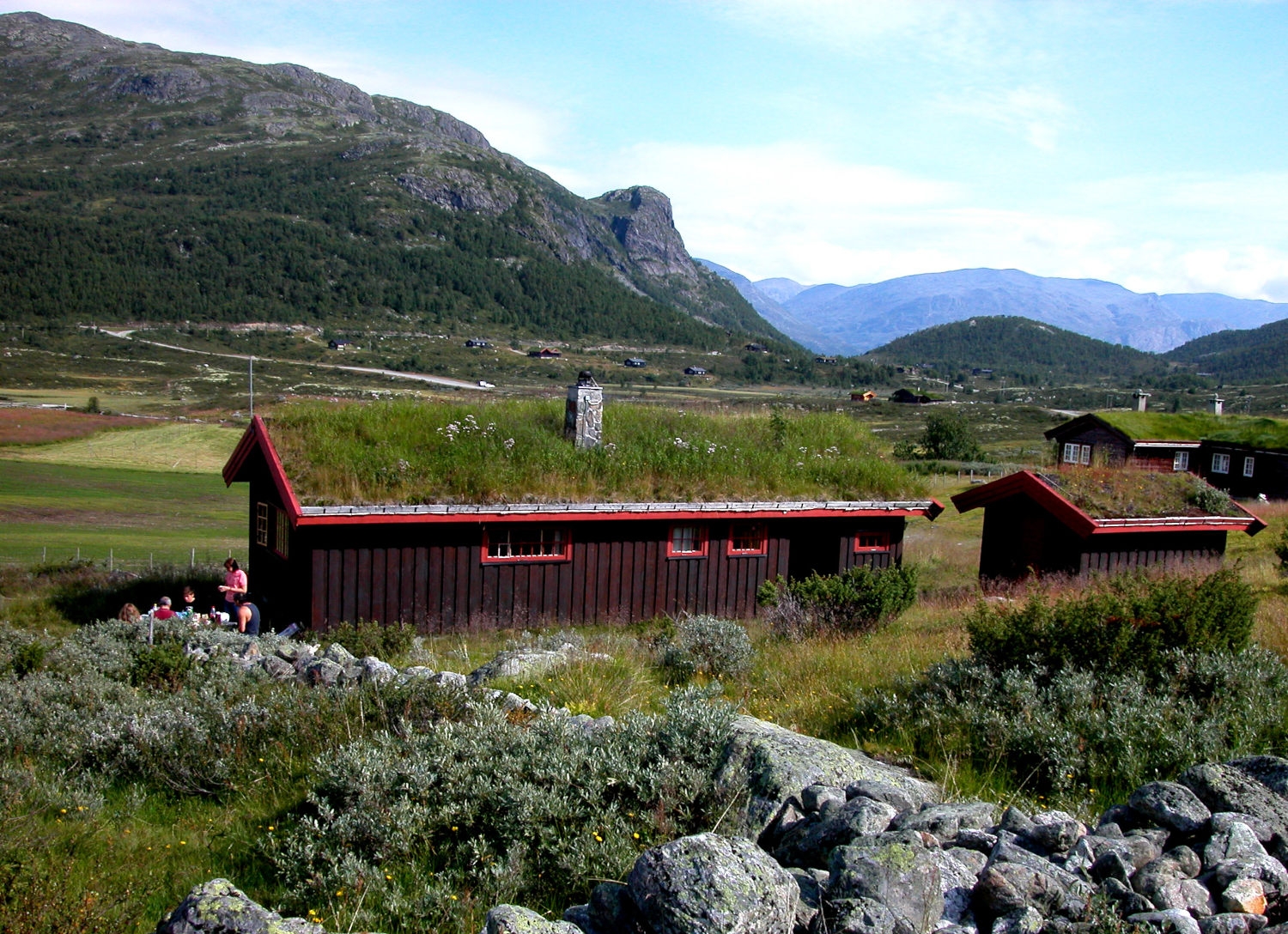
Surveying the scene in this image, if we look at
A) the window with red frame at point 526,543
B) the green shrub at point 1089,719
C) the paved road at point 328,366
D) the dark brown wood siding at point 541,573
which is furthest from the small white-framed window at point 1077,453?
the paved road at point 328,366

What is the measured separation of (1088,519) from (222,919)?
55.6ft

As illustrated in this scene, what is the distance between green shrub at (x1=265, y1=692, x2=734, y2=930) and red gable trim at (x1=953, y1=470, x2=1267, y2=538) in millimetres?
14442

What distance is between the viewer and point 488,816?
180 inches

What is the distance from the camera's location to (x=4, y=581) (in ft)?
71.8

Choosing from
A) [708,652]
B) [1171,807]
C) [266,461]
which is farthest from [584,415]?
[1171,807]

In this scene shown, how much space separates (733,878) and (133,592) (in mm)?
19362

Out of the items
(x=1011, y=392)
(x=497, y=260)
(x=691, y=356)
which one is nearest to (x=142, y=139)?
(x=497, y=260)

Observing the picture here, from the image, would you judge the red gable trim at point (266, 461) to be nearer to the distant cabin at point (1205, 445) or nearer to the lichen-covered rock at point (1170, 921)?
the lichen-covered rock at point (1170, 921)

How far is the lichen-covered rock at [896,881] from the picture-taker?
3.59 meters

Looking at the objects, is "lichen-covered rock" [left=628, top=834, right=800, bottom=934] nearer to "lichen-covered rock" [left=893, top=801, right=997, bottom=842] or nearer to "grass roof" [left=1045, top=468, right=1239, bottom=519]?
"lichen-covered rock" [left=893, top=801, right=997, bottom=842]

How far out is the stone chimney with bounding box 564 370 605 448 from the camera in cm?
1673

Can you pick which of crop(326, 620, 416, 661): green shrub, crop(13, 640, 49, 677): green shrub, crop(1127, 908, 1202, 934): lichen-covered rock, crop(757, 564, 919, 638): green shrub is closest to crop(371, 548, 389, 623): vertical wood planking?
crop(326, 620, 416, 661): green shrub

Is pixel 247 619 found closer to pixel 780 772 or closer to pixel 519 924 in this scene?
pixel 780 772

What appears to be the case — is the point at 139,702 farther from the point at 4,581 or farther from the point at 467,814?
the point at 4,581
